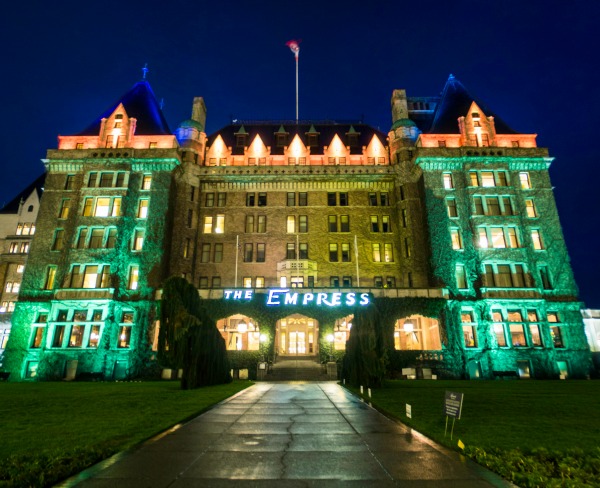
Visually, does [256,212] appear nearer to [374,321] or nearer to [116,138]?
[116,138]

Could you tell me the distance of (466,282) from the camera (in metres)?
35.9

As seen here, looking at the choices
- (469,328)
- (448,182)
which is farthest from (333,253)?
(469,328)

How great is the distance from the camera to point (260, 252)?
135ft

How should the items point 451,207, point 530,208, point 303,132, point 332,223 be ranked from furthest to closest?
point 303,132, point 332,223, point 451,207, point 530,208

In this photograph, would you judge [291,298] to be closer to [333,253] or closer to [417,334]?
[333,253]

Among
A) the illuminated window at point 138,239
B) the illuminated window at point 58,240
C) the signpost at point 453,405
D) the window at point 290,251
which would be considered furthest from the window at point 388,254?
the illuminated window at point 58,240

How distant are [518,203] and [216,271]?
3363 cm

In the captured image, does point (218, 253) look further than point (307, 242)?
No

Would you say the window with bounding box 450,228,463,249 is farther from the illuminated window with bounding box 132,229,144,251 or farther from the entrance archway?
the illuminated window with bounding box 132,229,144,251

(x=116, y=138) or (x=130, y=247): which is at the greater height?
(x=116, y=138)

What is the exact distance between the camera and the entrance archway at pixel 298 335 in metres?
39.4

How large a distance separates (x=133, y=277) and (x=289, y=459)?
3443 cm

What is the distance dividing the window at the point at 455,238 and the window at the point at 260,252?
20422 millimetres

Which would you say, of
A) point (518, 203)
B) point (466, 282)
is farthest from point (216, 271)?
point (518, 203)
